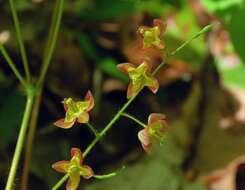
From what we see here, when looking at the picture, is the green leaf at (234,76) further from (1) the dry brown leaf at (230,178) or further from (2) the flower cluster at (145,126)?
(2) the flower cluster at (145,126)

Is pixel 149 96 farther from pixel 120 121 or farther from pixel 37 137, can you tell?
pixel 37 137

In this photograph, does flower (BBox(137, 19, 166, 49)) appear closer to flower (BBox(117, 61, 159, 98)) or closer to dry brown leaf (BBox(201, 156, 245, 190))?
flower (BBox(117, 61, 159, 98))

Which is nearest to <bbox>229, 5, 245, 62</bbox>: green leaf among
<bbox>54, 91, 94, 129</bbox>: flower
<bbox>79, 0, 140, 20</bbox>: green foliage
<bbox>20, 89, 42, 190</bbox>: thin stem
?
<bbox>79, 0, 140, 20</bbox>: green foliage

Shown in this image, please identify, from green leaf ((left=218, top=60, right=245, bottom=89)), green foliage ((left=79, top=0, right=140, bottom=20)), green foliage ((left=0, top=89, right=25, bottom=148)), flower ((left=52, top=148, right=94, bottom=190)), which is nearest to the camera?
flower ((left=52, top=148, right=94, bottom=190))

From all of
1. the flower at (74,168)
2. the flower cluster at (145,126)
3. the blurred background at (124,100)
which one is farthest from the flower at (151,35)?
the blurred background at (124,100)

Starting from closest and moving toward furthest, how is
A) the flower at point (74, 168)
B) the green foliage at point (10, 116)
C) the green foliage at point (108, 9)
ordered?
the flower at point (74, 168)
the green foliage at point (10, 116)
the green foliage at point (108, 9)

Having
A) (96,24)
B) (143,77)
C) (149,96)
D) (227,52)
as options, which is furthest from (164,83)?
(143,77)

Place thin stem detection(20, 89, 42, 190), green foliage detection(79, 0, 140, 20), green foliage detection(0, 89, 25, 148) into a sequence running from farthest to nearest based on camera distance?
green foliage detection(79, 0, 140, 20) < green foliage detection(0, 89, 25, 148) < thin stem detection(20, 89, 42, 190)
